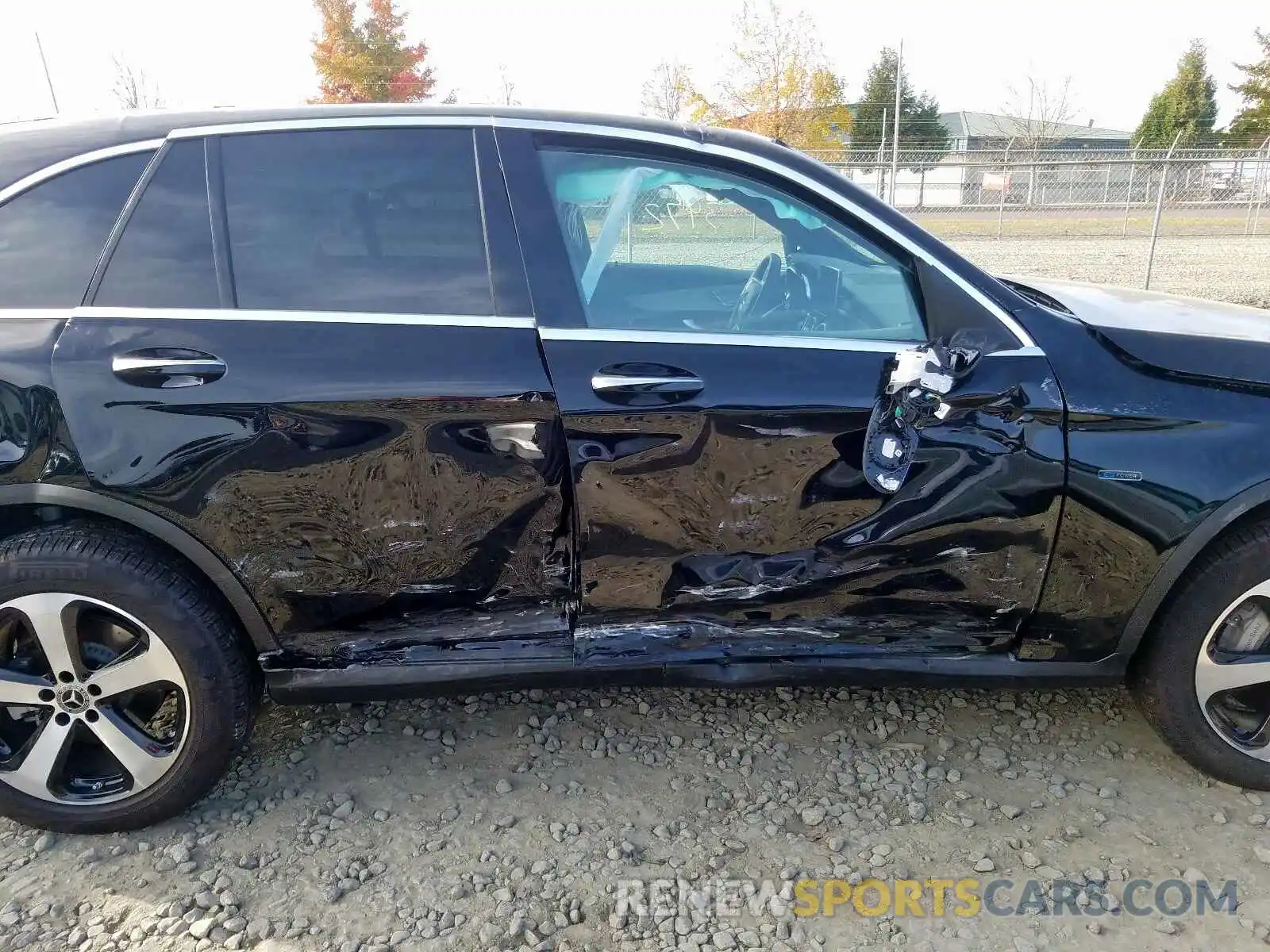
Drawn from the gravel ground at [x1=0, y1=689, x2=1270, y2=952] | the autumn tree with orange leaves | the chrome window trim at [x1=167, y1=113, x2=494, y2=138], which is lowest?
the gravel ground at [x1=0, y1=689, x2=1270, y2=952]

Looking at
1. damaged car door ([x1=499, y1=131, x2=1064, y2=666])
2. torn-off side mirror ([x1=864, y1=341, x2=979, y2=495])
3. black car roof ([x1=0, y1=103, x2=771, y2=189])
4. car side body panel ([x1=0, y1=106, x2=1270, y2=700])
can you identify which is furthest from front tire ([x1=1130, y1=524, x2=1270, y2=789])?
black car roof ([x1=0, y1=103, x2=771, y2=189])

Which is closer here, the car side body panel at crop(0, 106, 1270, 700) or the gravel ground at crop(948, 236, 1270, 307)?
the car side body panel at crop(0, 106, 1270, 700)

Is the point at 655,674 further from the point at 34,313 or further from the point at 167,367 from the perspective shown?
the point at 34,313

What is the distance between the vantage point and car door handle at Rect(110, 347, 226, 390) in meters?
2.12

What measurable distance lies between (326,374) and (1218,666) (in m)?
2.56

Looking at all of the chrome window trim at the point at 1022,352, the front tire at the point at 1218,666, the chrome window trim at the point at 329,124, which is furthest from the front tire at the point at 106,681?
the front tire at the point at 1218,666

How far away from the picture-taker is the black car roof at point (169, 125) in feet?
7.29

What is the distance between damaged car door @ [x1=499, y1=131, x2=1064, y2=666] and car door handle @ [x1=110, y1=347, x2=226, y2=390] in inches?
33.4

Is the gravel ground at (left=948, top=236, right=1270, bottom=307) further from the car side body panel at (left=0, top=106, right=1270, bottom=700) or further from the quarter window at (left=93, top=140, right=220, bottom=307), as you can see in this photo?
the quarter window at (left=93, top=140, right=220, bottom=307)

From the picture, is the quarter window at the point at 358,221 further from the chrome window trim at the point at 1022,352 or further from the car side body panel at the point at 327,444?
the chrome window trim at the point at 1022,352

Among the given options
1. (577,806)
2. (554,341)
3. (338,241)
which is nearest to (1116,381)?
(554,341)

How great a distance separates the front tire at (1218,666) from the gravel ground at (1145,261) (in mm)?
8615

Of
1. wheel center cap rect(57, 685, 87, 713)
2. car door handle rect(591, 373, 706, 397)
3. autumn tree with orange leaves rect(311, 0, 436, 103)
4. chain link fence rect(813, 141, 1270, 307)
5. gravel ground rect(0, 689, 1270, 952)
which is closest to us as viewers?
gravel ground rect(0, 689, 1270, 952)

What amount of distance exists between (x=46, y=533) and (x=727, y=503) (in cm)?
179
